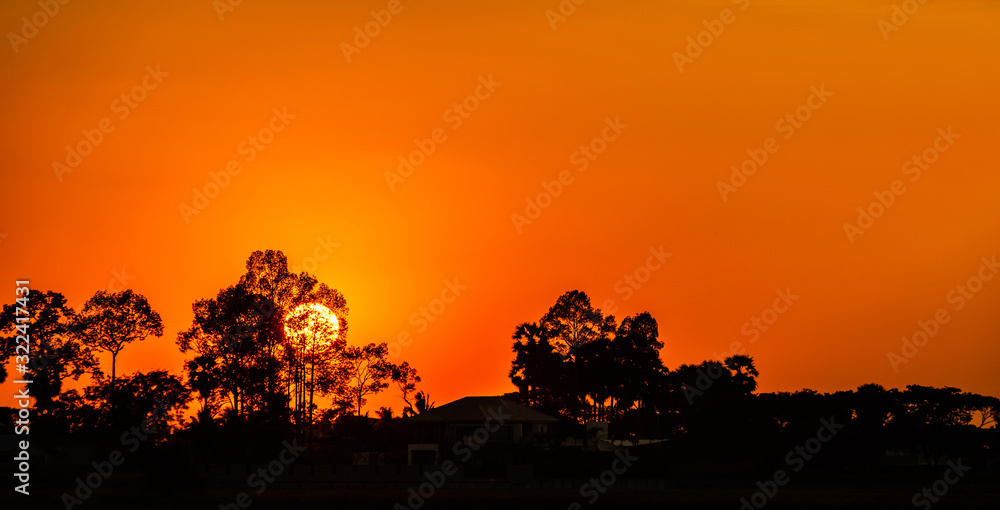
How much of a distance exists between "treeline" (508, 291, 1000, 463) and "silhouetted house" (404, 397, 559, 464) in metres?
5.44

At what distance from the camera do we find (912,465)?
110m

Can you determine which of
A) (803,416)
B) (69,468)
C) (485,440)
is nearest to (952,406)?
(803,416)

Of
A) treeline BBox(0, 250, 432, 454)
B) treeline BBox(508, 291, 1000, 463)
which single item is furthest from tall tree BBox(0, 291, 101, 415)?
A: treeline BBox(508, 291, 1000, 463)

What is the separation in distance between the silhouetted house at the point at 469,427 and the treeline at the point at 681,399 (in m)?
5.44

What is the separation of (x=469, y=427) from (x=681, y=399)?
36941 mm

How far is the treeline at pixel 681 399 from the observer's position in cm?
10512

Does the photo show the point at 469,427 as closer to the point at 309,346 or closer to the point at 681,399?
the point at 309,346

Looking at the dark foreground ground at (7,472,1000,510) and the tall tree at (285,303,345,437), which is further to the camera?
the tall tree at (285,303,345,437)

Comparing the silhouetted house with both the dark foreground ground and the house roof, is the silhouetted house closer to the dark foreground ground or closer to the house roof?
the house roof

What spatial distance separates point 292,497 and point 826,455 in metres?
45.3

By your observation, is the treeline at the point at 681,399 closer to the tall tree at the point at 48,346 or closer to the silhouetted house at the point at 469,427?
the silhouetted house at the point at 469,427

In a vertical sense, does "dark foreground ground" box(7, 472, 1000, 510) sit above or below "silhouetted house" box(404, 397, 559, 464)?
below

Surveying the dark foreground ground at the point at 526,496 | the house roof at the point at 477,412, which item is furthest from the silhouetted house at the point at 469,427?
the dark foreground ground at the point at 526,496

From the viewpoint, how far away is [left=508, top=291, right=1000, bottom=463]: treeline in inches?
4139
